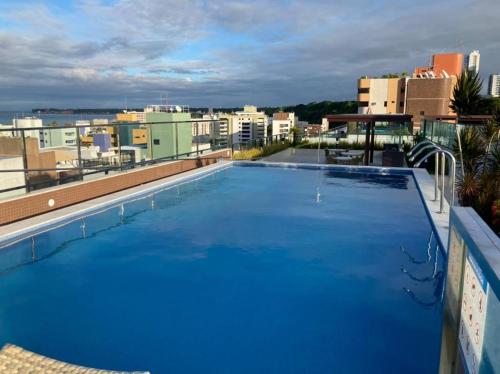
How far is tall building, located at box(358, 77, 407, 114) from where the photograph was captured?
187ft

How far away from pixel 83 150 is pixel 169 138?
2.94m

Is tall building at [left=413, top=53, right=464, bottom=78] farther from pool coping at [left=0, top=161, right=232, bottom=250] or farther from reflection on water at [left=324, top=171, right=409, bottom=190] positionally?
pool coping at [left=0, top=161, right=232, bottom=250]

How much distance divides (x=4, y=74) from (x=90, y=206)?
56.3 metres

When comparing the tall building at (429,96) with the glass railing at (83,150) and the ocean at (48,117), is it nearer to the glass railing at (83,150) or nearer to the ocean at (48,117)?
the ocean at (48,117)

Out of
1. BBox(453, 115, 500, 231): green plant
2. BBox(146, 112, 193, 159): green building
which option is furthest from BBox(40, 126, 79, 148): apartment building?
BBox(453, 115, 500, 231): green plant

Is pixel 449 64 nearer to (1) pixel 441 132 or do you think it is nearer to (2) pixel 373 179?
(1) pixel 441 132

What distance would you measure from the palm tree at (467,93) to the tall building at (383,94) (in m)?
36.0

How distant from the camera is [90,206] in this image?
21.7ft

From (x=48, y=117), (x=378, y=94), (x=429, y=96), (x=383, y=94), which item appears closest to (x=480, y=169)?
(x=429, y=96)

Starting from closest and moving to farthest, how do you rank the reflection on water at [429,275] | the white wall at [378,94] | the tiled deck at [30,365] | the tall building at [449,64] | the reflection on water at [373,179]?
the tiled deck at [30,365], the reflection on water at [429,275], the reflection on water at [373,179], the white wall at [378,94], the tall building at [449,64]

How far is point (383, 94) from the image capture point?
58.3m

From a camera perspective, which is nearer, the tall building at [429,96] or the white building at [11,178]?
the white building at [11,178]

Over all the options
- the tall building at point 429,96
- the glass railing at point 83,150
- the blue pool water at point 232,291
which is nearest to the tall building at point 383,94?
the tall building at point 429,96

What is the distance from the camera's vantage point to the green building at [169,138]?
9734 mm
